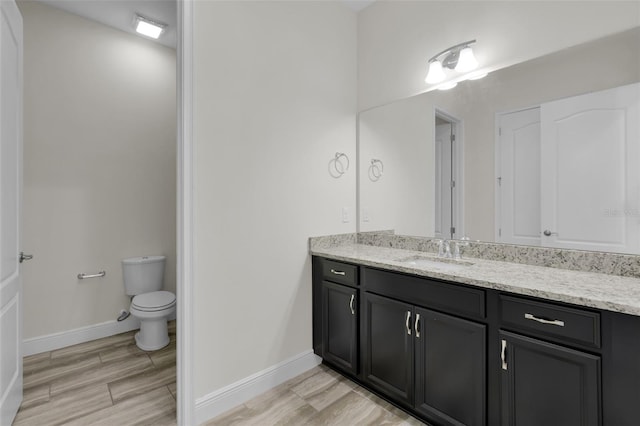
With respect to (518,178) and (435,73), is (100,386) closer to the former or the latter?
(518,178)

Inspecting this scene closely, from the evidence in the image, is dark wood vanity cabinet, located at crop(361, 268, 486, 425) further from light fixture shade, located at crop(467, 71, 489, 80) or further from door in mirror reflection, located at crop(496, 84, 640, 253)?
light fixture shade, located at crop(467, 71, 489, 80)

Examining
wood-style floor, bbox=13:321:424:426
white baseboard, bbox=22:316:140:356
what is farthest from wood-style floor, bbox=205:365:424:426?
white baseboard, bbox=22:316:140:356

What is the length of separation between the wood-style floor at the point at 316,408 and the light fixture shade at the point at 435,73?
2.12 m

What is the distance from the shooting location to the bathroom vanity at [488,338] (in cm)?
110

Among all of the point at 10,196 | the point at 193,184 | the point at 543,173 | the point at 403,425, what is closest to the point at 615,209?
the point at 543,173

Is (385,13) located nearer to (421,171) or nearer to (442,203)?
(421,171)

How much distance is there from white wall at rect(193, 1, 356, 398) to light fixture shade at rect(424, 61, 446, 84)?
0.71m

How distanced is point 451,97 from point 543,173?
0.77 meters

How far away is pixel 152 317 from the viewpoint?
246cm

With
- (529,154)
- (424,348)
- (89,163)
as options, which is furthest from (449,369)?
(89,163)

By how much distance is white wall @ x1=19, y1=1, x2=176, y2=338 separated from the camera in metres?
2.51

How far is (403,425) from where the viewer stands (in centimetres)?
169

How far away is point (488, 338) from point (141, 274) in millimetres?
2876

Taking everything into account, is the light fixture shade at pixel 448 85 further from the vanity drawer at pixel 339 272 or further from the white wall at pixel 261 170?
the vanity drawer at pixel 339 272
